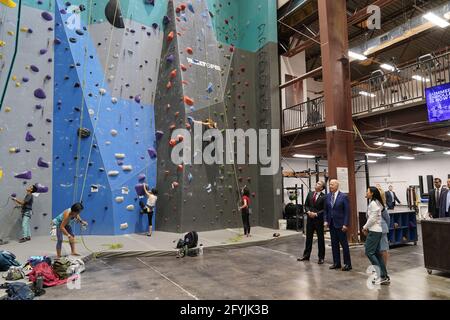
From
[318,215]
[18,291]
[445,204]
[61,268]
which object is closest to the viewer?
[18,291]

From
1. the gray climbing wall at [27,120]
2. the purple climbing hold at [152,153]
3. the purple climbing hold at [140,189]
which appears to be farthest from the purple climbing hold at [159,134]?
the gray climbing wall at [27,120]

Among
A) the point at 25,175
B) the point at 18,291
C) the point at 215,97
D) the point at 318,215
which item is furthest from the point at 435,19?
the point at 25,175

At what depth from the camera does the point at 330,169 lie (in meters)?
7.63

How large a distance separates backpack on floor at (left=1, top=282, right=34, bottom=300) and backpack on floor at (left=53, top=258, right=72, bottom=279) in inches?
29.6

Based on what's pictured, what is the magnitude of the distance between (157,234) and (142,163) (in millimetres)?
2161

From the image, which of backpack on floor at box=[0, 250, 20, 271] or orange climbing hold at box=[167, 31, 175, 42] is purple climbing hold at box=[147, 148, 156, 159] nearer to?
orange climbing hold at box=[167, 31, 175, 42]

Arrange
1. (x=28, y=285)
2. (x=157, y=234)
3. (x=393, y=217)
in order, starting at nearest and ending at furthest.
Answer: (x=28, y=285)
(x=393, y=217)
(x=157, y=234)

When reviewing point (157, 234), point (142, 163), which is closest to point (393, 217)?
point (157, 234)

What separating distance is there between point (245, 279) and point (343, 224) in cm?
185

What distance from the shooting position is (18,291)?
12.9 feet

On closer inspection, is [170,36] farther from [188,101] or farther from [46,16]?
[46,16]
